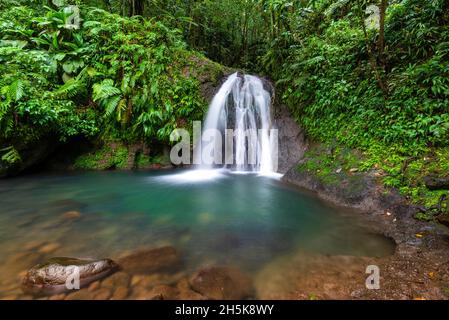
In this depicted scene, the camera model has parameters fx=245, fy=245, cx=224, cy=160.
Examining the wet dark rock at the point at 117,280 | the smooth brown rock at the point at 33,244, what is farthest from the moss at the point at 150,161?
the wet dark rock at the point at 117,280

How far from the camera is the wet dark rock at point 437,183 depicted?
354cm

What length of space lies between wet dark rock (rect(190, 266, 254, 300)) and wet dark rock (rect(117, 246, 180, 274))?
377mm

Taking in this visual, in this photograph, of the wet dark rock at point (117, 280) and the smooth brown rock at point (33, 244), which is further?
the smooth brown rock at point (33, 244)

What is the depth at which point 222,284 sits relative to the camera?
2391 mm

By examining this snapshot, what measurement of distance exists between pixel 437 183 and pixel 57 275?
4.94 metres

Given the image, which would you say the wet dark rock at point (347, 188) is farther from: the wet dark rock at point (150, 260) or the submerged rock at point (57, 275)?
the submerged rock at point (57, 275)

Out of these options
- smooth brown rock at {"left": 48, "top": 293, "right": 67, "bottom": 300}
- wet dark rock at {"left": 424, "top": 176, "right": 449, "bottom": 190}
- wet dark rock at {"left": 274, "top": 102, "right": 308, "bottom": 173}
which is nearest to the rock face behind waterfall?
wet dark rock at {"left": 274, "top": 102, "right": 308, "bottom": 173}

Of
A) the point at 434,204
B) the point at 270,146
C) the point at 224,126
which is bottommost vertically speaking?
the point at 434,204

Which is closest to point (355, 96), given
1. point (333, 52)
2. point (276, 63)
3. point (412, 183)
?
point (333, 52)

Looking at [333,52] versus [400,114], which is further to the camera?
[333,52]

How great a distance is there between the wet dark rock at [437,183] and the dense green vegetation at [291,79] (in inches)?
4.4

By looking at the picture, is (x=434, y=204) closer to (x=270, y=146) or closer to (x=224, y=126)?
(x=270, y=146)

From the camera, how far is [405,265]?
2.59 meters
